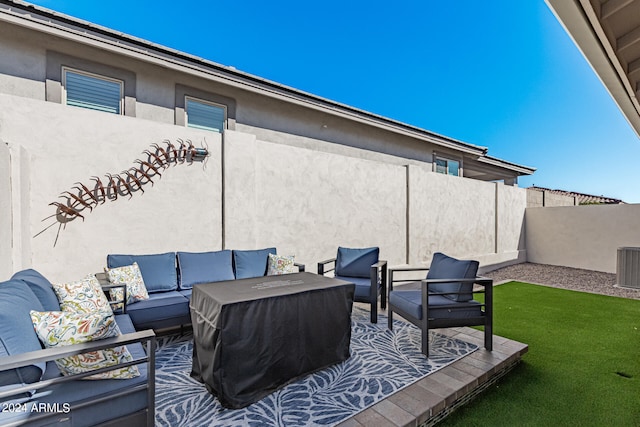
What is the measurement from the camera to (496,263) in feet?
33.8

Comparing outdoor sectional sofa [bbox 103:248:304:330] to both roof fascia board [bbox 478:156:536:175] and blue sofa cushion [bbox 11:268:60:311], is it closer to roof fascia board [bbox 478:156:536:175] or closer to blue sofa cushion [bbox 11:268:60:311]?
blue sofa cushion [bbox 11:268:60:311]

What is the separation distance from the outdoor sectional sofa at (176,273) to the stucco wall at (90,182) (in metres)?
0.38

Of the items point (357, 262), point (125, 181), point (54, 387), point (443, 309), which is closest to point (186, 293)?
point (125, 181)

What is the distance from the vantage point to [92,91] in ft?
17.2

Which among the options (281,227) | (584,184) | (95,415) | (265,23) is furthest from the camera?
(584,184)

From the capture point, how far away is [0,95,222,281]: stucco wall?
3861mm

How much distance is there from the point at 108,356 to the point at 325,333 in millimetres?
1967

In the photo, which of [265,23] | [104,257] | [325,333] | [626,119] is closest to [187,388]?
[325,333]

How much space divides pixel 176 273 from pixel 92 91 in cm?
364

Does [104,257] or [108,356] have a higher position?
[104,257]

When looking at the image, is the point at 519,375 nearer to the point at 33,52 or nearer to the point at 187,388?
the point at 187,388

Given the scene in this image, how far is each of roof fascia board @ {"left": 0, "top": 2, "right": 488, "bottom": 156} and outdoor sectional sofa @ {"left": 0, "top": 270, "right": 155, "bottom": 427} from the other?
4.48 metres

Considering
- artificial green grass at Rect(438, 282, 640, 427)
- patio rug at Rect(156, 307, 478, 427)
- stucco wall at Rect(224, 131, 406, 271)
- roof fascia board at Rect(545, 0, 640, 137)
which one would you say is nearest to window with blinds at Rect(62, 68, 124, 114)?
stucco wall at Rect(224, 131, 406, 271)

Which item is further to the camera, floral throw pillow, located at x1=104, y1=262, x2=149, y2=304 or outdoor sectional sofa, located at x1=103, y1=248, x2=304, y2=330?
floral throw pillow, located at x1=104, y1=262, x2=149, y2=304
